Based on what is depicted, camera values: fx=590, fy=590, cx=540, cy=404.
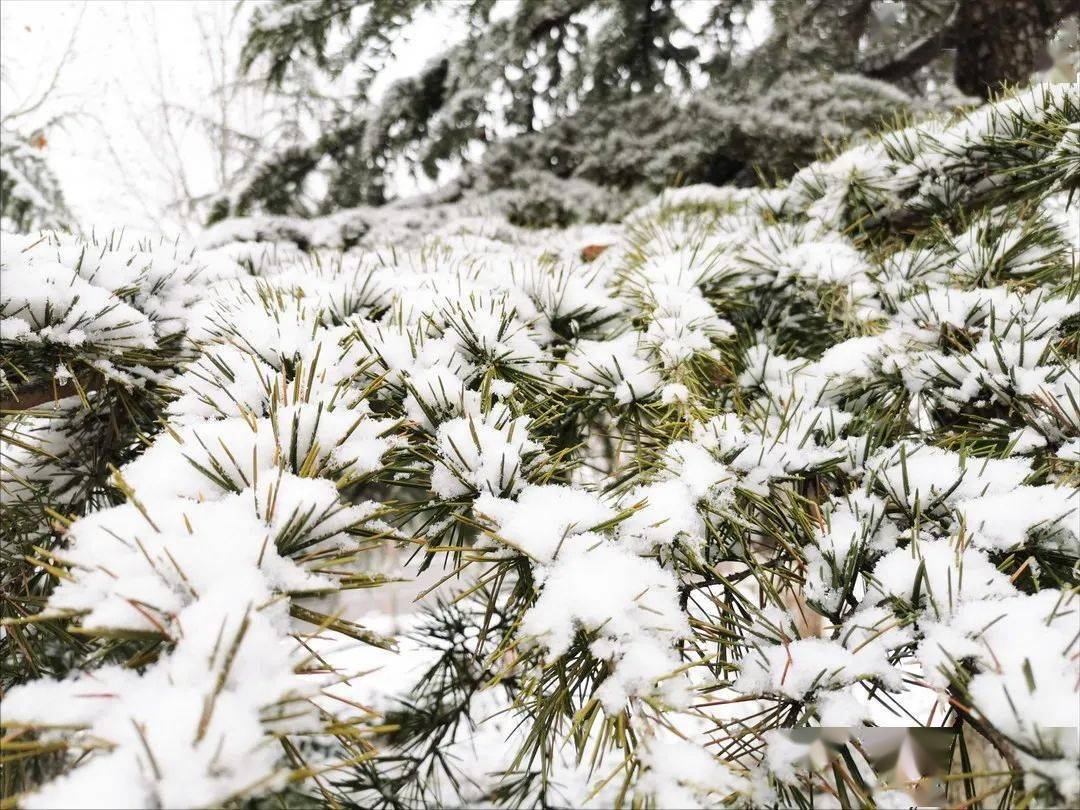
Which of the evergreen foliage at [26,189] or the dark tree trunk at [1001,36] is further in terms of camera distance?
the evergreen foliage at [26,189]

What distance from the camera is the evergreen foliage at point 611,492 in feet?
1.43

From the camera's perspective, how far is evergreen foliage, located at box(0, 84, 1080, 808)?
1.43 feet

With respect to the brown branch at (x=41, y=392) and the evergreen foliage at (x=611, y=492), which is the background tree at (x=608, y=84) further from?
the brown branch at (x=41, y=392)

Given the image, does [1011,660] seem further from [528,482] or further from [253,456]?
[253,456]

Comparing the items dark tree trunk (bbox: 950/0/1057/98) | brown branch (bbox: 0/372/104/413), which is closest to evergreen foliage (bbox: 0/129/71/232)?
brown branch (bbox: 0/372/104/413)

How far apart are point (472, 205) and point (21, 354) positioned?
2090 mm

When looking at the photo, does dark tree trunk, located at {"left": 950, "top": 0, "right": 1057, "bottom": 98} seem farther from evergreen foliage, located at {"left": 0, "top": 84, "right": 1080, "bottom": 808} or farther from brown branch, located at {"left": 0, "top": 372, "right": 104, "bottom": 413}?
brown branch, located at {"left": 0, "top": 372, "right": 104, "bottom": 413}

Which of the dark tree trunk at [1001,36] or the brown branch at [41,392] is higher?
the dark tree trunk at [1001,36]

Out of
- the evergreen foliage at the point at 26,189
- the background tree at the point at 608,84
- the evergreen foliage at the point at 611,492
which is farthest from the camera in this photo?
the evergreen foliage at the point at 26,189

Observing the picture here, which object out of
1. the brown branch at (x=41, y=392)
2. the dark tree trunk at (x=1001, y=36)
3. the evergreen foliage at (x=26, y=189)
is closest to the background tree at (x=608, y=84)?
the dark tree trunk at (x=1001, y=36)

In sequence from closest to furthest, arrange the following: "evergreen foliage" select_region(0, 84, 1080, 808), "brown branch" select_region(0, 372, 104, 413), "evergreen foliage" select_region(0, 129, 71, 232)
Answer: "evergreen foliage" select_region(0, 84, 1080, 808)
"brown branch" select_region(0, 372, 104, 413)
"evergreen foliage" select_region(0, 129, 71, 232)

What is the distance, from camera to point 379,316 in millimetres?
1061

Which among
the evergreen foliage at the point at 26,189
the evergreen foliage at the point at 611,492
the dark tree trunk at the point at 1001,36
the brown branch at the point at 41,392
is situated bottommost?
the evergreen foliage at the point at 611,492

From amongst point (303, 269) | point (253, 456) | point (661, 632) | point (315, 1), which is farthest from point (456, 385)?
point (315, 1)
